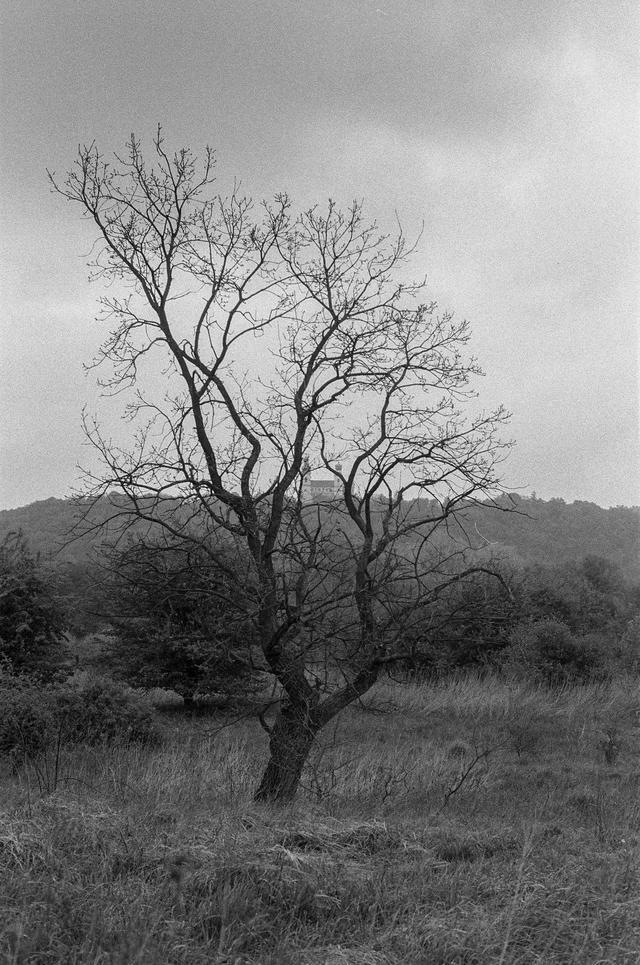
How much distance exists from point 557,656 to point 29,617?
1334 cm

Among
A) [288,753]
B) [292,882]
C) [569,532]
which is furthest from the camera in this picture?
[569,532]

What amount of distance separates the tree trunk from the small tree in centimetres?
936

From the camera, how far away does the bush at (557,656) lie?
20.9 meters

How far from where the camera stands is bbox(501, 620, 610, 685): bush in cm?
2094

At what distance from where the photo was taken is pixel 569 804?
32.3ft

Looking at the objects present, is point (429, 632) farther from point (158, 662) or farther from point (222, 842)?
point (158, 662)

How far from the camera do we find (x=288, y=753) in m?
7.72

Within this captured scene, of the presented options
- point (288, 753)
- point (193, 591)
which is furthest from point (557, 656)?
point (193, 591)

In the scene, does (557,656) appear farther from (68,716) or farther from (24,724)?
(24,724)

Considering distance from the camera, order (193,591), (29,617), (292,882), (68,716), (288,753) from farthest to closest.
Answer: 1. (29,617)
2. (68,716)
3. (288,753)
4. (193,591)
5. (292,882)

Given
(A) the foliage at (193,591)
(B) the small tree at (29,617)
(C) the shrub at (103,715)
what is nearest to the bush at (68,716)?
(C) the shrub at (103,715)

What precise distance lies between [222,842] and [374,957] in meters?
1.39

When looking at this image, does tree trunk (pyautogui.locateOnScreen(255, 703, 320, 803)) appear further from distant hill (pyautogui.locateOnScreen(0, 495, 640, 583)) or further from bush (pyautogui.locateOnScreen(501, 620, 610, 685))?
distant hill (pyautogui.locateOnScreen(0, 495, 640, 583))

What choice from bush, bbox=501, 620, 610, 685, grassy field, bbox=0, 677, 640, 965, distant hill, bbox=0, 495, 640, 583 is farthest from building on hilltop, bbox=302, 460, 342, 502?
distant hill, bbox=0, 495, 640, 583
